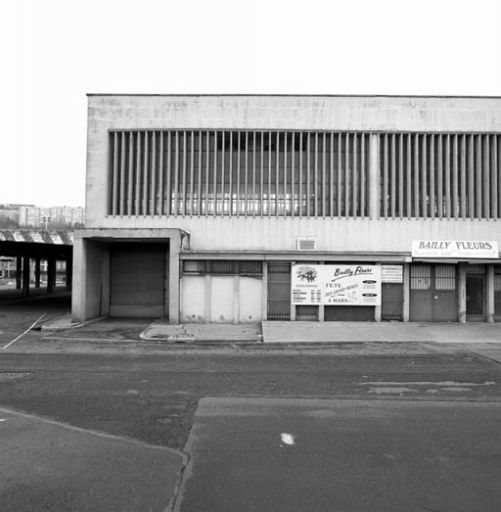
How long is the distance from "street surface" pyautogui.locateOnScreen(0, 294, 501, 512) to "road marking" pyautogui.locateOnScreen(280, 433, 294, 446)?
26 mm

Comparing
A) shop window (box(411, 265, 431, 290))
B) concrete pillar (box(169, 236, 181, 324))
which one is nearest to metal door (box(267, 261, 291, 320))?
concrete pillar (box(169, 236, 181, 324))

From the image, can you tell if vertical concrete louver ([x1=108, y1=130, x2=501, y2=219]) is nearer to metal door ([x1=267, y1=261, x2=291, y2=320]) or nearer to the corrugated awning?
metal door ([x1=267, y1=261, x2=291, y2=320])

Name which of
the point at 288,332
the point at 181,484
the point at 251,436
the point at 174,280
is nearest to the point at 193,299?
the point at 174,280

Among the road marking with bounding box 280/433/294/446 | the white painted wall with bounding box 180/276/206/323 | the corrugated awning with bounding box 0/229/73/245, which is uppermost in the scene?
the corrugated awning with bounding box 0/229/73/245

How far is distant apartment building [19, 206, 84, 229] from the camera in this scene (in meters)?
31.1

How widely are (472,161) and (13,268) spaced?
98954mm

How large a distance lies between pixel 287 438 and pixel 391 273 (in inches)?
551

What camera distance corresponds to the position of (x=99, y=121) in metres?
18.9

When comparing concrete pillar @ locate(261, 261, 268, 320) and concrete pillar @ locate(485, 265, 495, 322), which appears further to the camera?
concrete pillar @ locate(485, 265, 495, 322)

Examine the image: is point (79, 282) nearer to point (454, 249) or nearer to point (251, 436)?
point (251, 436)

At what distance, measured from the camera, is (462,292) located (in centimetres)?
1822

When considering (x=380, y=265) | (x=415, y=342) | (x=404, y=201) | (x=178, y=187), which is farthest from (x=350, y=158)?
(x=415, y=342)

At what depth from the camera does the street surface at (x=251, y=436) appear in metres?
3.77

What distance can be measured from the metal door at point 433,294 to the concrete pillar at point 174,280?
10.2 meters
